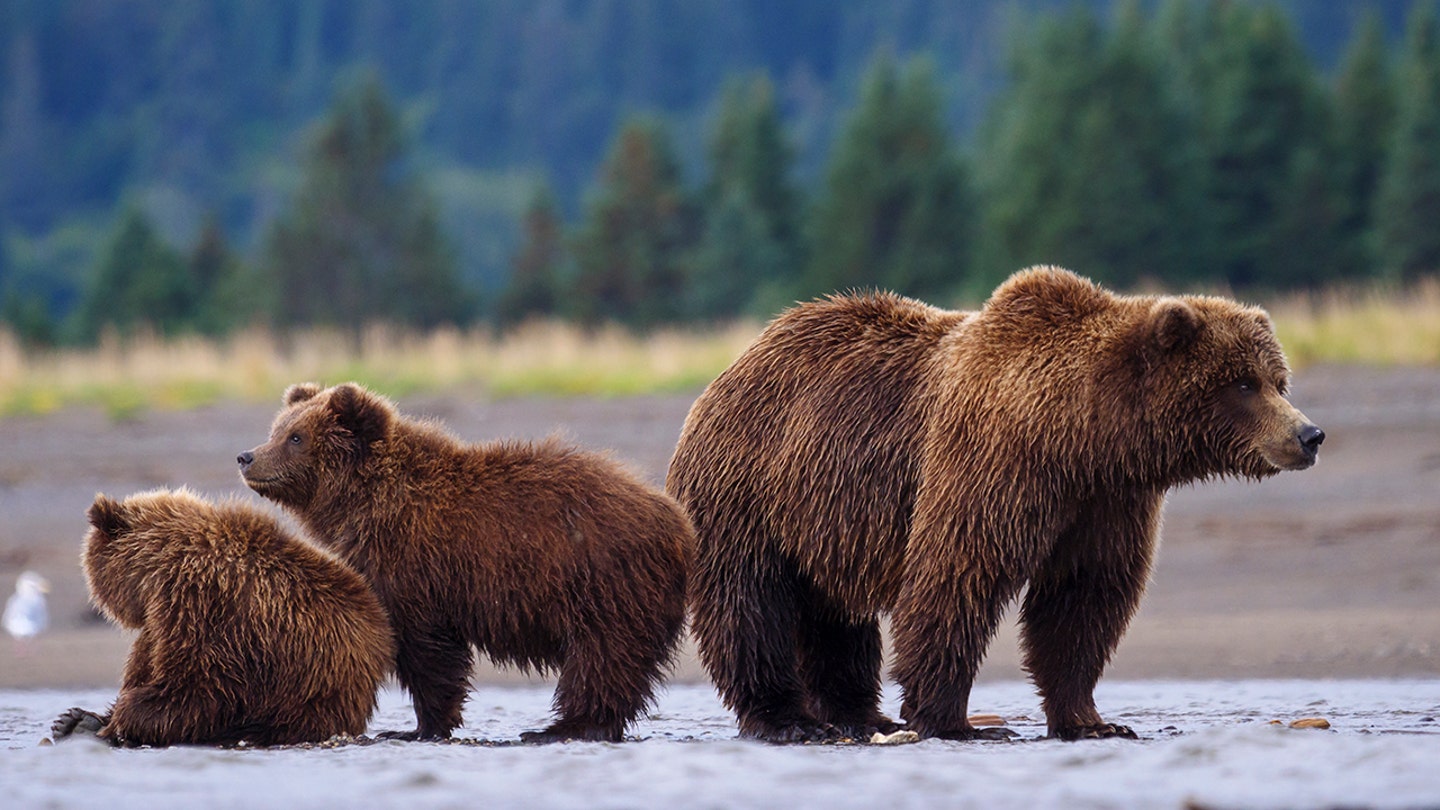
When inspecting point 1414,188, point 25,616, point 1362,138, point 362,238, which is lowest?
point 25,616

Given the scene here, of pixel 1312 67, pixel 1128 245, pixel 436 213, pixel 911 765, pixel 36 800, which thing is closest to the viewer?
pixel 36 800

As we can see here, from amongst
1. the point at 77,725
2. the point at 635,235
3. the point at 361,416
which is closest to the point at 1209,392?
the point at 361,416

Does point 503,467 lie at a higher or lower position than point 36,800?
higher

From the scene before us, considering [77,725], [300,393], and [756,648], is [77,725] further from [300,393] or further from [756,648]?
[756,648]

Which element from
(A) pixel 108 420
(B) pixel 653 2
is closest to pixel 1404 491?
(A) pixel 108 420

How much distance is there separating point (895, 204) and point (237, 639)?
42451 millimetres

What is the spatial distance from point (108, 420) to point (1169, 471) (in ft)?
52.5

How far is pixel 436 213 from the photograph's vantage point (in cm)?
5259

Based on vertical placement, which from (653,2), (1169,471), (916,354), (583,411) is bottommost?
(1169,471)

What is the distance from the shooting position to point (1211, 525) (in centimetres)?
1404

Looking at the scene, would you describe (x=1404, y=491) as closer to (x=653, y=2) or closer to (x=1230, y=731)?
(x=1230, y=731)

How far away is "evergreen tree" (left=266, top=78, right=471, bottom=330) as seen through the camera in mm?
50750

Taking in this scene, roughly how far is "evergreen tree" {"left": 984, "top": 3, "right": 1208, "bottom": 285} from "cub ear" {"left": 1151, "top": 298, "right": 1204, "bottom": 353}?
3521cm

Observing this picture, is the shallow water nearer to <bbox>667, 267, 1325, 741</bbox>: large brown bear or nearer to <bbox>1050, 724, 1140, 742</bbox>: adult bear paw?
<bbox>1050, 724, 1140, 742</bbox>: adult bear paw
